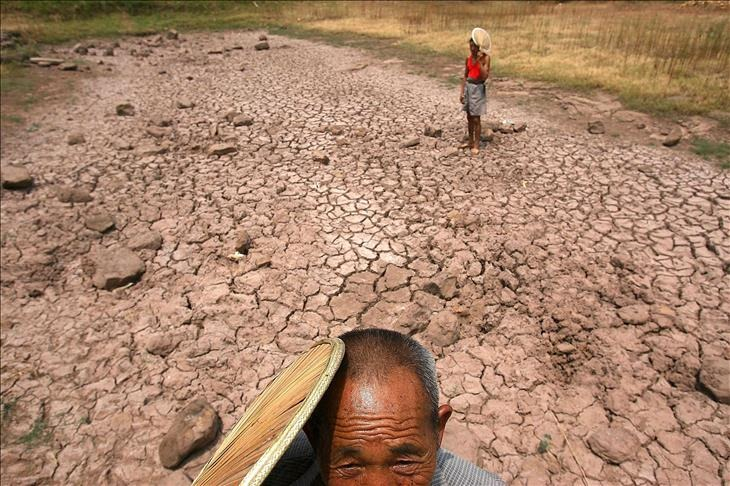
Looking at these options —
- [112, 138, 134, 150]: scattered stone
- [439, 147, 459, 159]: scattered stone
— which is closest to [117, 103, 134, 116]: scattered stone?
[112, 138, 134, 150]: scattered stone

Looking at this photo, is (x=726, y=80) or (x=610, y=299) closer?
(x=610, y=299)

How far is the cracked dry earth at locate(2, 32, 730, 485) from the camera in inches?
95.4

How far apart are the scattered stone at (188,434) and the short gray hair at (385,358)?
163 cm

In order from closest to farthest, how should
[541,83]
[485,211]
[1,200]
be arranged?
1. [485,211]
2. [1,200]
3. [541,83]

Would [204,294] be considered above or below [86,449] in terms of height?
above

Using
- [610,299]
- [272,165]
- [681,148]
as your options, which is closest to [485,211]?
[610,299]

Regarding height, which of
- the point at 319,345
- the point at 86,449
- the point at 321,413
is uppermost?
the point at 319,345

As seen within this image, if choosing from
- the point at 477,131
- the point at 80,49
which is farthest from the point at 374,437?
the point at 80,49

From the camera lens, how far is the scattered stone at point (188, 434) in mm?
2309

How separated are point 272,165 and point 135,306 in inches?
94.2

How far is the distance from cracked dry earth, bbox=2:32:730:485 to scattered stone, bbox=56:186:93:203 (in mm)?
145

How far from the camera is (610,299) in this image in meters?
3.14

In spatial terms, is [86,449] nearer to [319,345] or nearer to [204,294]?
[204,294]

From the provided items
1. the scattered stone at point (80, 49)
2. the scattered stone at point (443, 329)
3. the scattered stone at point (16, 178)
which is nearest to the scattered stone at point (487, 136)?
the scattered stone at point (443, 329)
